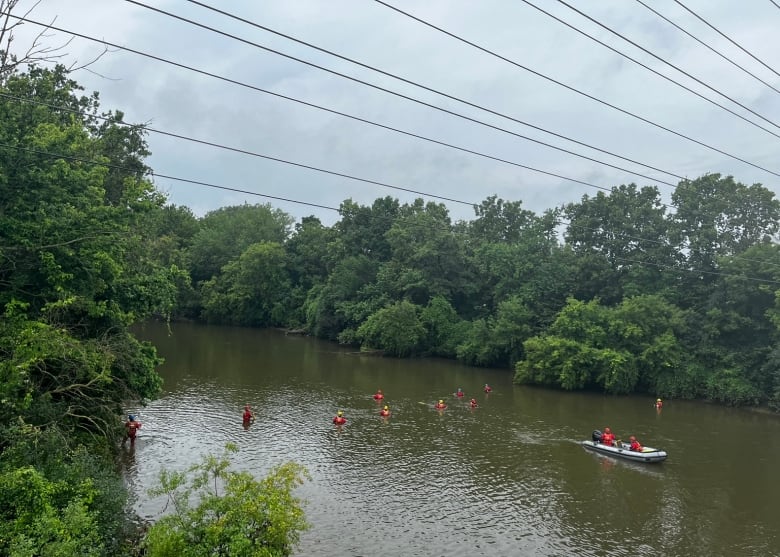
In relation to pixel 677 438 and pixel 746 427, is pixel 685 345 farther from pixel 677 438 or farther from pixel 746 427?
pixel 677 438

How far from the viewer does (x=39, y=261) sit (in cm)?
1866

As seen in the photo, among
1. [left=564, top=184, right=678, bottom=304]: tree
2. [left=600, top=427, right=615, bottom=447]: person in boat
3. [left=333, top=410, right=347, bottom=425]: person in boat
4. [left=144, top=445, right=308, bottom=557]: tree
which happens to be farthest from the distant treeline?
[left=144, top=445, right=308, bottom=557]: tree

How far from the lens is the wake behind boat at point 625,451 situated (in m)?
26.8

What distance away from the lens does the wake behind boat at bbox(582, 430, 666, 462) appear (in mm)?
26844

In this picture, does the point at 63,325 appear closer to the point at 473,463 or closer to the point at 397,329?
the point at 473,463

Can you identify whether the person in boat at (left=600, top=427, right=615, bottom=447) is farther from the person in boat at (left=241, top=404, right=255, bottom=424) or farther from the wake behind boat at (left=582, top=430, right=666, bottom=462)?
the person in boat at (left=241, top=404, right=255, bottom=424)

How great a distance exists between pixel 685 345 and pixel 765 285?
6.96 meters

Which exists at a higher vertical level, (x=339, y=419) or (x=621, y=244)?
(x=621, y=244)

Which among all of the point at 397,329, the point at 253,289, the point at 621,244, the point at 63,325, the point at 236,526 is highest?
the point at 621,244

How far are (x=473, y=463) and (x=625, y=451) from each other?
24.2 feet

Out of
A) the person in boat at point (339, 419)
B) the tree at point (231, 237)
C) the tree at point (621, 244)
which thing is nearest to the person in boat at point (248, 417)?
the person in boat at point (339, 419)

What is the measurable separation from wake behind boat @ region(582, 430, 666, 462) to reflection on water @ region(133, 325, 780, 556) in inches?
17.8

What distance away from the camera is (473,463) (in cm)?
2575

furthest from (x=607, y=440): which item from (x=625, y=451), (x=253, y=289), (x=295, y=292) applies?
(x=253, y=289)
